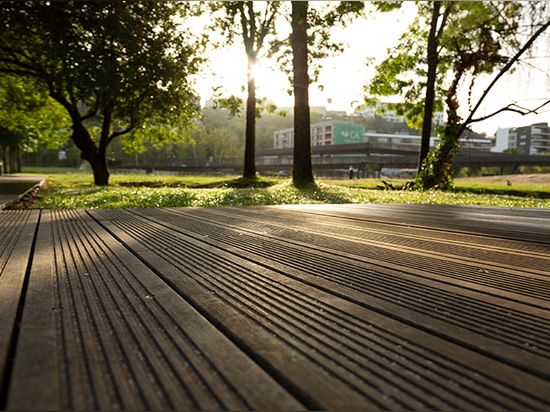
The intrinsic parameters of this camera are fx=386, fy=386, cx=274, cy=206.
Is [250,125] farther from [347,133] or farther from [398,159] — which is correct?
[347,133]

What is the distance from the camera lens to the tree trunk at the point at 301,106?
11227 millimetres

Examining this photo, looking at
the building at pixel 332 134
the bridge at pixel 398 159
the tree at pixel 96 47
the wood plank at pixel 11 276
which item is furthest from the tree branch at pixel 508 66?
the building at pixel 332 134

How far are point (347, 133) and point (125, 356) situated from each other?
130m

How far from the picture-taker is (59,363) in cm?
79

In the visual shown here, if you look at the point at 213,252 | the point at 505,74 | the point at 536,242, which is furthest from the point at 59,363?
the point at 505,74

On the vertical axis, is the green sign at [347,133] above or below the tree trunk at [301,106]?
above

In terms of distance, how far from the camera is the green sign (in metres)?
123

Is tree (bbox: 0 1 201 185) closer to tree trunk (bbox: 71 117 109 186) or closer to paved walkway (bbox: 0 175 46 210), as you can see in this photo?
tree trunk (bbox: 71 117 109 186)

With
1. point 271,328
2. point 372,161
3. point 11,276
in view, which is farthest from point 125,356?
point 372,161

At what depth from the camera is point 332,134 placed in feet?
401

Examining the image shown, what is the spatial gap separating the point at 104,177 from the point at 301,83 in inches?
356

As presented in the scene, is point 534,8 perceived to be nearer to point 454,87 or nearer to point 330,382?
point 454,87

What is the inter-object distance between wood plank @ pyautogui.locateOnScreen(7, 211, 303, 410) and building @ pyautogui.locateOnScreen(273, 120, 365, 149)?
4704 inches

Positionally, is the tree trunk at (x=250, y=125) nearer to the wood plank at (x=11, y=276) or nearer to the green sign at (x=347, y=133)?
the wood plank at (x=11, y=276)
